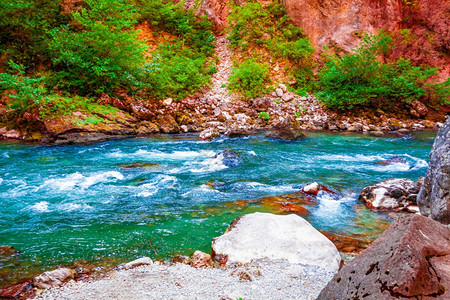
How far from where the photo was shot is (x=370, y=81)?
55.7ft

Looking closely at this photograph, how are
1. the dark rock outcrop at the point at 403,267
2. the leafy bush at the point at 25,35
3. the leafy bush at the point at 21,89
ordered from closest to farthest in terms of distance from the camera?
the dark rock outcrop at the point at 403,267 → the leafy bush at the point at 21,89 → the leafy bush at the point at 25,35

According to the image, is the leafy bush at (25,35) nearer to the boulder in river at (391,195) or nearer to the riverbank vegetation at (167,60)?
the riverbank vegetation at (167,60)

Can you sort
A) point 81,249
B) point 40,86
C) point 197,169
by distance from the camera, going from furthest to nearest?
1. point 40,86
2. point 197,169
3. point 81,249

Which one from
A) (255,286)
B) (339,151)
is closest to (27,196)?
(255,286)

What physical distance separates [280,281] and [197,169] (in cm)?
542

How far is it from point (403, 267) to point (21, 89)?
45.9 ft

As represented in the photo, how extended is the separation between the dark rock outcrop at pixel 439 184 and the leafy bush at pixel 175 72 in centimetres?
1386

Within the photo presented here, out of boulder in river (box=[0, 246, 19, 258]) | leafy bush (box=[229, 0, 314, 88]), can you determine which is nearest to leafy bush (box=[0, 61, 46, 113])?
boulder in river (box=[0, 246, 19, 258])

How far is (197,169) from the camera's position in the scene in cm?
821

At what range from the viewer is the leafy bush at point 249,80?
17234mm

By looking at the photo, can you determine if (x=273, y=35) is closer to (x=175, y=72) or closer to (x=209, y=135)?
(x=175, y=72)

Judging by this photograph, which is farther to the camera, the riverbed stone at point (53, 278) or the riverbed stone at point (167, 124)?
the riverbed stone at point (167, 124)

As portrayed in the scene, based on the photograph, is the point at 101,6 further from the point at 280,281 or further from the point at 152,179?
the point at 280,281

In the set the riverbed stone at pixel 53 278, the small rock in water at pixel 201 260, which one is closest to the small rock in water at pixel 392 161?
the small rock in water at pixel 201 260
